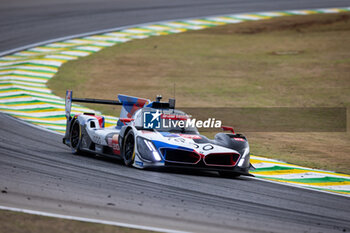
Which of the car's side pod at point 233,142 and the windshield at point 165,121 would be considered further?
the windshield at point 165,121

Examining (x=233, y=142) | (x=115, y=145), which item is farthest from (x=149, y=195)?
(x=115, y=145)

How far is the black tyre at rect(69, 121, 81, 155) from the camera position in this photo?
14.3 m

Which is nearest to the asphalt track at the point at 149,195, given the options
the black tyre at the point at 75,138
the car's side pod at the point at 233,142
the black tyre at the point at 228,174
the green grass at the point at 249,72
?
the black tyre at the point at 228,174

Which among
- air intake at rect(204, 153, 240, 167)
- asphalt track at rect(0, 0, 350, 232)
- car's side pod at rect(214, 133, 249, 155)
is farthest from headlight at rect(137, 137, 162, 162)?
car's side pod at rect(214, 133, 249, 155)

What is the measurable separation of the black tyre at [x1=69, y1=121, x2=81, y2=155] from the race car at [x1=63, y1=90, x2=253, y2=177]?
16.2 inches

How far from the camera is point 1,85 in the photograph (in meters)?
22.7

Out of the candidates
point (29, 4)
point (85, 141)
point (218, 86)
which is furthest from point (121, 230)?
point (29, 4)

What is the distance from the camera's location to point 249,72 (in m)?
27.6

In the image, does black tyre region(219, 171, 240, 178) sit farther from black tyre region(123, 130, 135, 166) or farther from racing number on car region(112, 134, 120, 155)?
racing number on car region(112, 134, 120, 155)

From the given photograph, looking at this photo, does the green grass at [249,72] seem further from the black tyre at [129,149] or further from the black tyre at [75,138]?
the black tyre at [75,138]

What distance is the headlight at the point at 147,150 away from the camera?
1138cm

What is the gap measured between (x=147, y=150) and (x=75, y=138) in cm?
362

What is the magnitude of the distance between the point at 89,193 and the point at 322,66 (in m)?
21.1

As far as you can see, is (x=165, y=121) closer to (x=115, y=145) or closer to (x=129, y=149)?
(x=129, y=149)
